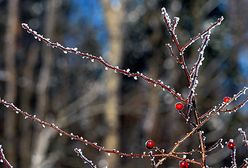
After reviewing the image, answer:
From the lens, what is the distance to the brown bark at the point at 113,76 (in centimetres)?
778

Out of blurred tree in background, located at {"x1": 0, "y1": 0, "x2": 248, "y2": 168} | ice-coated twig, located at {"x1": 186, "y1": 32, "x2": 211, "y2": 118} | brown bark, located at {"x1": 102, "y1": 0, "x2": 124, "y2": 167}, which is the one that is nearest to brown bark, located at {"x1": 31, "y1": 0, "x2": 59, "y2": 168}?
blurred tree in background, located at {"x1": 0, "y1": 0, "x2": 248, "y2": 168}

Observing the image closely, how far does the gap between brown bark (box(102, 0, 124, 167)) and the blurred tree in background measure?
2cm

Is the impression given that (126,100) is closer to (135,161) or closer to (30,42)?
(135,161)

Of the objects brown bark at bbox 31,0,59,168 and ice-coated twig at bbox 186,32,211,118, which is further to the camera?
brown bark at bbox 31,0,59,168

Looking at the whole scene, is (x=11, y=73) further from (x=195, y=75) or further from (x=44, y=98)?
(x=195, y=75)

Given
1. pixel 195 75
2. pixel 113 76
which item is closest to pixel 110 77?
pixel 113 76

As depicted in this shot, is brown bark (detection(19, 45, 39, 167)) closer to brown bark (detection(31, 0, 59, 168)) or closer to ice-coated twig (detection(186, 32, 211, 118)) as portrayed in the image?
brown bark (detection(31, 0, 59, 168))

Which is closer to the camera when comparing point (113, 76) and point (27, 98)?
point (113, 76)

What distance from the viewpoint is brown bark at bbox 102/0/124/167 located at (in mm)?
7781

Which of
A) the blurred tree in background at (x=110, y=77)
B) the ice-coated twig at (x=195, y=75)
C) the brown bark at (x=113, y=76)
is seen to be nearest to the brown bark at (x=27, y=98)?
the blurred tree in background at (x=110, y=77)

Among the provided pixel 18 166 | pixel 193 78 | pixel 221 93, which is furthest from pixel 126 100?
pixel 193 78

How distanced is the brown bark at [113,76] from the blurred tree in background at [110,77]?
2 cm

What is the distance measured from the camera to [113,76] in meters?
7.97

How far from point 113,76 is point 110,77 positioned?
0.30 ft
